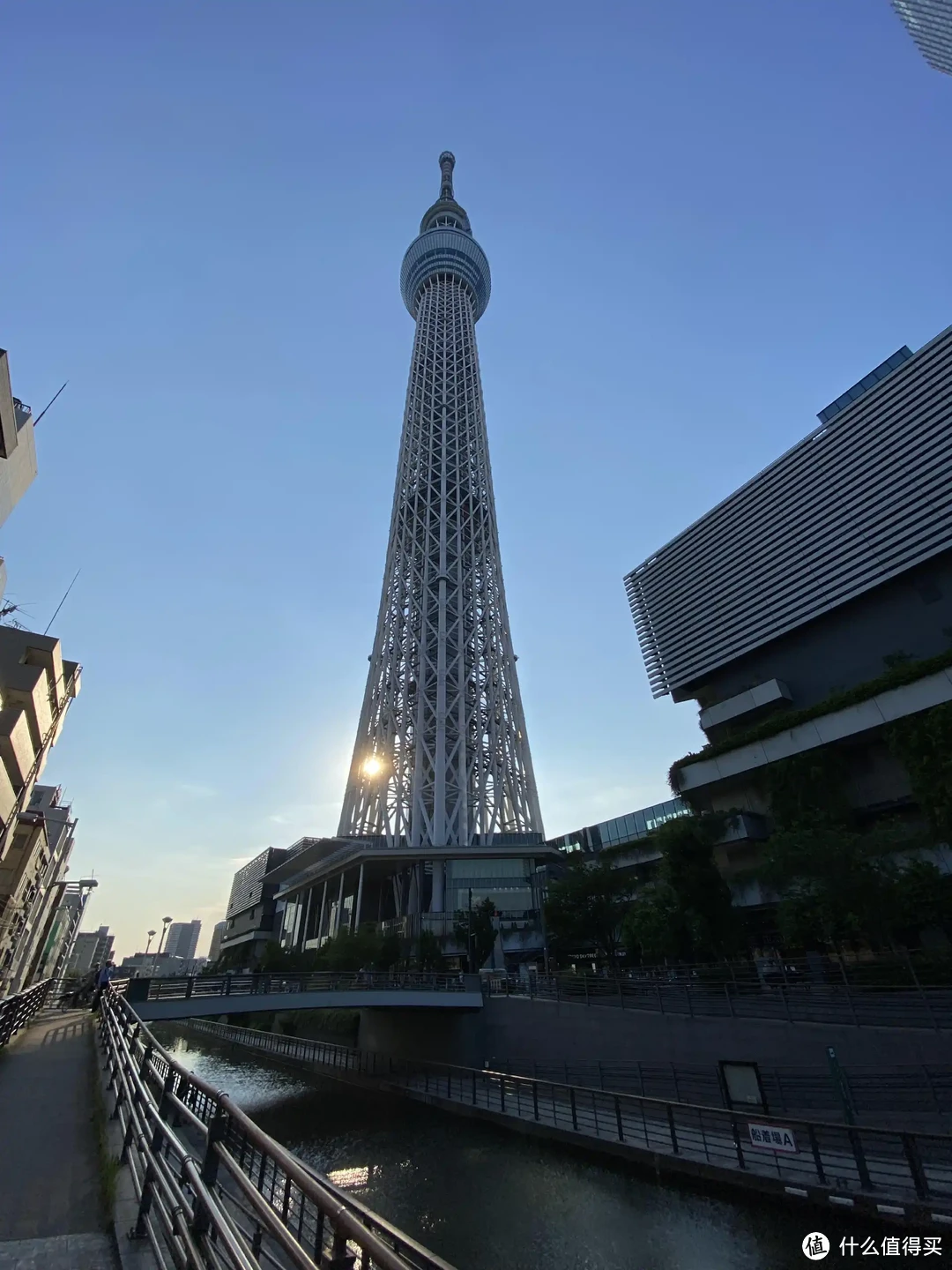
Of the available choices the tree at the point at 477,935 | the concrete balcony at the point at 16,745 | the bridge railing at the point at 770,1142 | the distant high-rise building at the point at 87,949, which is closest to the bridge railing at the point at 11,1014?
the concrete balcony at the point at 16,745

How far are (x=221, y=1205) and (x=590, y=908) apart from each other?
30143mm

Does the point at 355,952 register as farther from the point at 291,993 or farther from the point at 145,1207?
the point at 145,1207

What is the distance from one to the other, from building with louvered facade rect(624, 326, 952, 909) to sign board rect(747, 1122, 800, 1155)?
1825cm

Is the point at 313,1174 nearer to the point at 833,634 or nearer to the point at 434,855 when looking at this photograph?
the point at 833,634

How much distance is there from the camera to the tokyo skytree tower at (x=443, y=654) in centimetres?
5031

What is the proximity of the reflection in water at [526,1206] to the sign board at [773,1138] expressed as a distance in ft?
2.61

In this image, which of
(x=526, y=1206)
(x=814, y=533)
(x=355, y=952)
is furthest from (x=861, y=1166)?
(x=814, y=533)

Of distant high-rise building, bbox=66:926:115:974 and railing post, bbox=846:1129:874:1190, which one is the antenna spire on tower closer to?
railing post, bbox=846:1129:874:1190

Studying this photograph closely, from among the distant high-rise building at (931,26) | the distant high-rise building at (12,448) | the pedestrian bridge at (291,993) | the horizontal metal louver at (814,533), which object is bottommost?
the pedestrian bridge at (291,993)

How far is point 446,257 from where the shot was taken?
271 feet

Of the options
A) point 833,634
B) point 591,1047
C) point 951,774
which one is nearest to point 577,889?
point 591,1047

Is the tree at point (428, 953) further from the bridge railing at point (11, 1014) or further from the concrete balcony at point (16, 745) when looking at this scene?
the concrete balcony at point (16, 745)

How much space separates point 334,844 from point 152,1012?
3145 cm

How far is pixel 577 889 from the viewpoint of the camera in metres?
31.0
